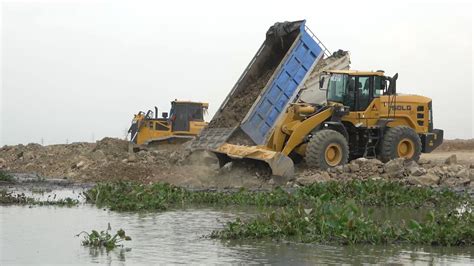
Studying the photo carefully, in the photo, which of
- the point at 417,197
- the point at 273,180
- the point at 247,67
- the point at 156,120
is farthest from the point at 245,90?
the point at 156,120

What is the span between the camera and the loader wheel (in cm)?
1622

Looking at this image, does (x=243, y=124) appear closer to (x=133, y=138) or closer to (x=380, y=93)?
(x=380, y=93)

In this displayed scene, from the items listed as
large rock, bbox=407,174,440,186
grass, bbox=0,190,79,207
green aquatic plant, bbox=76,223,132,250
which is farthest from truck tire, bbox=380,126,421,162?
green aquatic plant, bbox=76,223,132,250

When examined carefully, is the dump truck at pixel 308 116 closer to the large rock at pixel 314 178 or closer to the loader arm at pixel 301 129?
the loader arm at pixel 301 129

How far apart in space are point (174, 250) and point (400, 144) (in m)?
11.0

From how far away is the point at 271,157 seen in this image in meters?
15.6

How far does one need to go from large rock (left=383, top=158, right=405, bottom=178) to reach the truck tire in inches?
55.7

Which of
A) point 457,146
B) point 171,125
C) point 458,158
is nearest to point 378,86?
point 458,158

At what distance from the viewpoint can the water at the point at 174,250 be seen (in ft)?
22.9

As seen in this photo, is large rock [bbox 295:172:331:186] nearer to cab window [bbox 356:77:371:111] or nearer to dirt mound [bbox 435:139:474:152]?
cab window [bbox 356:77:371:111]

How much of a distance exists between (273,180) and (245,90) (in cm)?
394

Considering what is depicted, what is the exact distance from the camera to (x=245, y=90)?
62.2 feet

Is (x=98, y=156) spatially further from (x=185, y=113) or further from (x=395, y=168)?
(x=395, y=168)

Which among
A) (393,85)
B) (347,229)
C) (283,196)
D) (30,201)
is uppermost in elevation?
(393,85)
